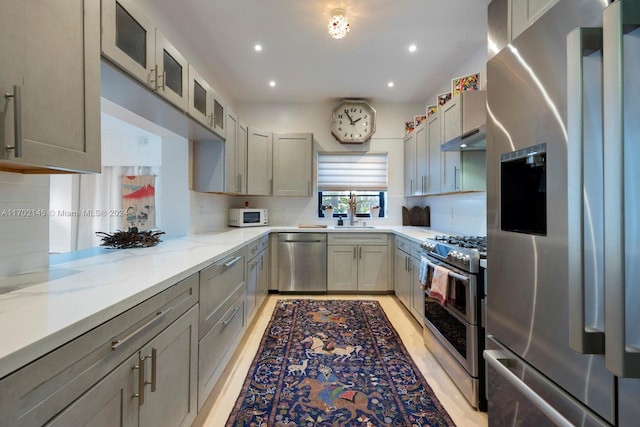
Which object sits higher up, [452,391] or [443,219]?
[443,219]

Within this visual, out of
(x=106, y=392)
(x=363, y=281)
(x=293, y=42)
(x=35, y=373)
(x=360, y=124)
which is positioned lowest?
(x=363, y=281)

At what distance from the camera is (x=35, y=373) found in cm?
63

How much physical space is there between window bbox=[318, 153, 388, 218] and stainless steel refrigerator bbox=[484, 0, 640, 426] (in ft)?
10.8

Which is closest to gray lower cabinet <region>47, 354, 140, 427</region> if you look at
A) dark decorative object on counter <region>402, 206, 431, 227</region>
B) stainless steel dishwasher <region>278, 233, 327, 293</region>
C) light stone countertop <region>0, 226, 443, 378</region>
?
light stone countertop <region>0, 226, 443, 378</region>

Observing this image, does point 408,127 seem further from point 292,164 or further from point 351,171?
point 292,164

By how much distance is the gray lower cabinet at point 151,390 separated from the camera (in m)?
0.80

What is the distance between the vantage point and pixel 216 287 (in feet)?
5.95

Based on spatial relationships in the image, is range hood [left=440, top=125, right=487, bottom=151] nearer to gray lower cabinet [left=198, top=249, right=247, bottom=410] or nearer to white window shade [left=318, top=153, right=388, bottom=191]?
white window shade [left=318, top=153, right=388, bottom=191]

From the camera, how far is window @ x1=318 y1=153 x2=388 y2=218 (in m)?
4.50

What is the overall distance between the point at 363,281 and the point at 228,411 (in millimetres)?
2498

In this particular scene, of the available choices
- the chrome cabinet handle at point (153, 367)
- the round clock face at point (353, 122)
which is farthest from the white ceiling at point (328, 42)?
the chrome cabinet handle at point (153, 367)

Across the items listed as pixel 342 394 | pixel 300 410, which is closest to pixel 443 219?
pixel 342 394

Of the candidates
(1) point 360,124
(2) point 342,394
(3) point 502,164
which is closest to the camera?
(3) point 502,164

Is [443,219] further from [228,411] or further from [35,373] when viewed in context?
[35,373]
